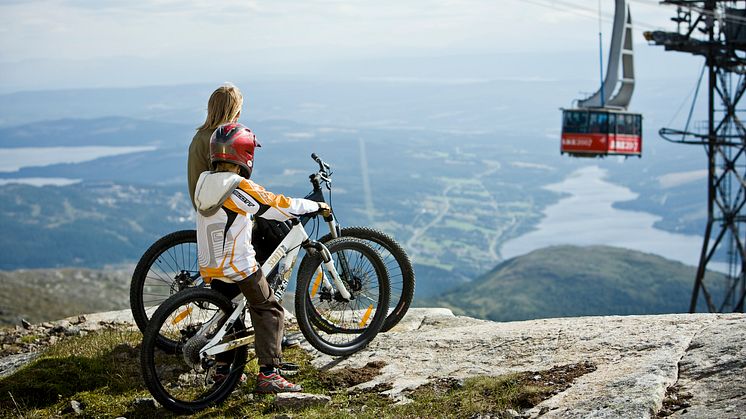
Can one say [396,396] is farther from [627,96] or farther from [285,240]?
[627,96]

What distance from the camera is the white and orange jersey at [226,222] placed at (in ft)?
28.0

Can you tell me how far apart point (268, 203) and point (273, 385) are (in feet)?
6.61

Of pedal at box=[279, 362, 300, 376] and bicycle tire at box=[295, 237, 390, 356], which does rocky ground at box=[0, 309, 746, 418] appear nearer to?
bicycle tire at box=[295, 237, 390, 356]

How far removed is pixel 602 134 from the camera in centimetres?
5412

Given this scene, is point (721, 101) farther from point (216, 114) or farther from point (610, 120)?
point (216, 114)

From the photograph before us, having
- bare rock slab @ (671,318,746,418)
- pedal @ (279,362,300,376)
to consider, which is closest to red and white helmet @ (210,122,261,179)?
pedal @ (279,362,300,376)

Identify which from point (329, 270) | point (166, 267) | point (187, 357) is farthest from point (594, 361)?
point (166, 267)

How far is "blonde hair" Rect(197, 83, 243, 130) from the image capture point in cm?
916

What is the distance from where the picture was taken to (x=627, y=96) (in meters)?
56.0

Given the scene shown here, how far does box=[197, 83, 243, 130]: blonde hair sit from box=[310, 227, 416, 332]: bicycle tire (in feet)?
6.72

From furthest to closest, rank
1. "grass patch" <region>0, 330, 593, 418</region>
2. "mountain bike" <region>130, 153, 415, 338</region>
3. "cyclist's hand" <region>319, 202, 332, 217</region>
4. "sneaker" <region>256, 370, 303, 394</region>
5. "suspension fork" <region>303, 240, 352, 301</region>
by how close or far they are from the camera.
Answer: "mountain bike" <region>130, 153, 415, 338</region> → "suspension fork" <region>303, 240, 352, 301</region> → "cyclist's hand" <region>319, 202, 332, 217</region> → "sneaker" <region>256, 370, 303, 394</region> → "grass patch" <region>0, 330, 593, 418</region>

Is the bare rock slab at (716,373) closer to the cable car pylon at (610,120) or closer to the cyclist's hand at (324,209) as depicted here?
the cyclist's hand at (324,209)

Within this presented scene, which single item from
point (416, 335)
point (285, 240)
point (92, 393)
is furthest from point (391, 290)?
point (92, 393)

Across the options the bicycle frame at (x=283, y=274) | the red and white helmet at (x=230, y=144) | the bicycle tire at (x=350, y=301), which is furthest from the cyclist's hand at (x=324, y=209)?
the red and white helmet at (x=230, y=144)
